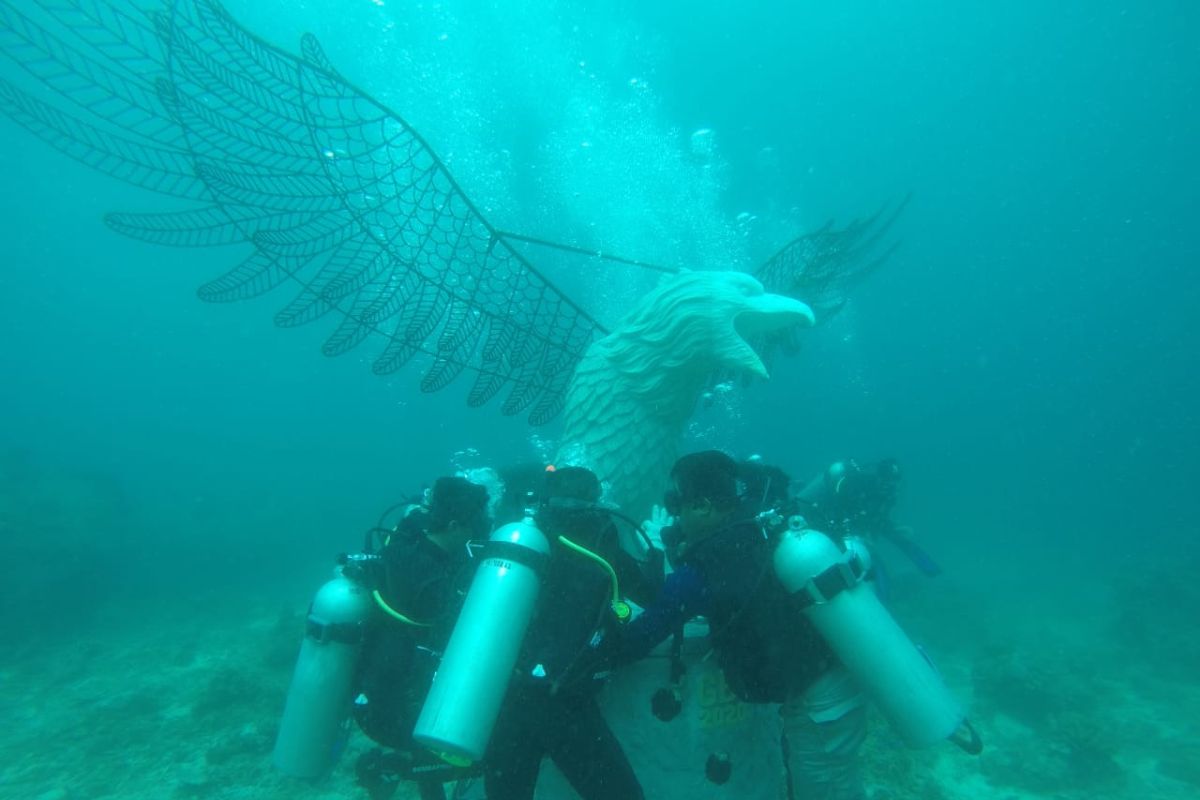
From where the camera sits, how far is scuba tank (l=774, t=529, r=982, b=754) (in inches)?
108

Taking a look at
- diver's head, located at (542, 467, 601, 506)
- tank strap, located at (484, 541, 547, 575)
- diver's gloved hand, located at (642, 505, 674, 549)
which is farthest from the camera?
diver's gloved hand, located at (642, 505, 674, 549)

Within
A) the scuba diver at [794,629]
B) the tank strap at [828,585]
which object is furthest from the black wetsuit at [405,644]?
the tank strap at [828,585]

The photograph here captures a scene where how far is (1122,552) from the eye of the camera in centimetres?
3089

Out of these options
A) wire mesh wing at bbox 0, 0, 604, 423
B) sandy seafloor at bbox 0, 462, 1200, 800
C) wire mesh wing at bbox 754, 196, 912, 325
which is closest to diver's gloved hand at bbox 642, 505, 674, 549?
wire mesh wing at bbox 0, 0, 604, 423

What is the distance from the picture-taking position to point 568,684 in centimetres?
279

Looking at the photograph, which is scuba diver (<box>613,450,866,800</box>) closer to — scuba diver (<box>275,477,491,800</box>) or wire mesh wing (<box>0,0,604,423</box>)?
scuba diver (<box>275,477,491,800</box>)

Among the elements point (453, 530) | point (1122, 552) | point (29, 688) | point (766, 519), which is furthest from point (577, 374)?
point (1122, 552)

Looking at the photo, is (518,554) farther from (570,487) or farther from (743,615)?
(743,615)

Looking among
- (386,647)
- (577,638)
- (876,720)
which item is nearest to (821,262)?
(577,638)

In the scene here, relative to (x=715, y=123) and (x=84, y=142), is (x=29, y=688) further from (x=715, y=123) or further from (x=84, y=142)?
(x=715, y=123)

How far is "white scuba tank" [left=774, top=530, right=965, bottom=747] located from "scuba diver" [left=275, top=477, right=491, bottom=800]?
1752 mm

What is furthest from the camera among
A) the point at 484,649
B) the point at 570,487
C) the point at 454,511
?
the point at 454,511

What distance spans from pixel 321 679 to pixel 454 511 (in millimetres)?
1178

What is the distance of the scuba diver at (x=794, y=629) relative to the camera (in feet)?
9.09
